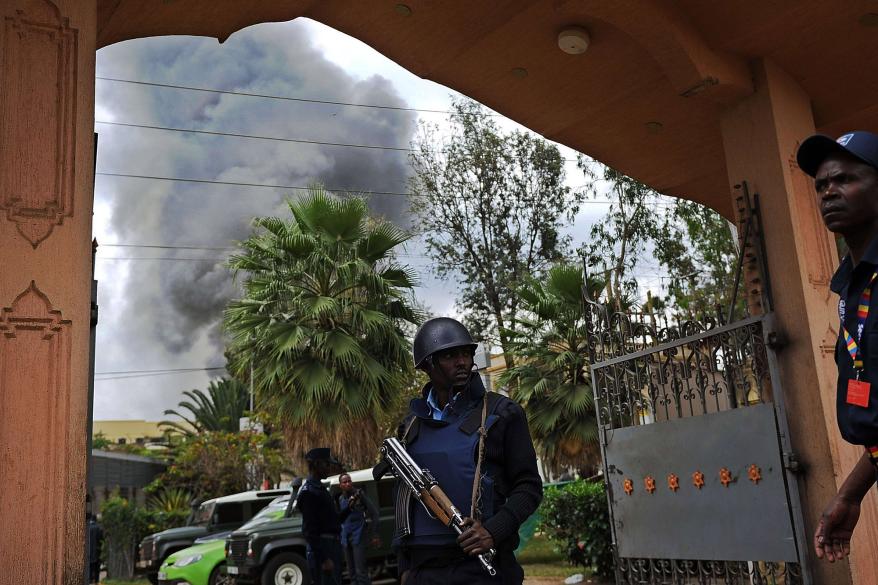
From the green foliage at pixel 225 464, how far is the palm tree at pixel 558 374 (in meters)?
12.9

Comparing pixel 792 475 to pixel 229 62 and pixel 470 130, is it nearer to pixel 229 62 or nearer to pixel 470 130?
pixel 470 130

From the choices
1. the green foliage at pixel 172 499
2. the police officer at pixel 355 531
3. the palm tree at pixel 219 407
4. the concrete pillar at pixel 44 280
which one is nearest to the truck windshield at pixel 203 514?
the police officer at pixel 355 531

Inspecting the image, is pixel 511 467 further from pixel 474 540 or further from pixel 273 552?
pixel 273 552

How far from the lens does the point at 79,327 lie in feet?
13.1

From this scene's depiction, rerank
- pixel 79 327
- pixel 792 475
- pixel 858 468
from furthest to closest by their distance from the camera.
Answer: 1. pixel 792 475
2. pixel 79 327
3. pixel 858 468

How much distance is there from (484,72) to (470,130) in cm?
1745

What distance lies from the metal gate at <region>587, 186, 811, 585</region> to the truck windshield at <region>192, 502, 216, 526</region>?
1171 cm

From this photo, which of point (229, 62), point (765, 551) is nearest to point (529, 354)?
point (765, 551)

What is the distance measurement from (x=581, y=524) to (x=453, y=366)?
981 centimetres

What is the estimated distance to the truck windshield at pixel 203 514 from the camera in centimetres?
1694

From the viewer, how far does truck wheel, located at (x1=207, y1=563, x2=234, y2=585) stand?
47.0ft

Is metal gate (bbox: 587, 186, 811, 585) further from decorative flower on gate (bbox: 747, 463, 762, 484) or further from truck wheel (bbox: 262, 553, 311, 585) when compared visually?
truck wheel (bbox: 262, 553, 311, 585)

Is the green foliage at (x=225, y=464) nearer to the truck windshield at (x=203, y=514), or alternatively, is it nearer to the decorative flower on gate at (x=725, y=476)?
the truck windshield at (x=203, y=514)

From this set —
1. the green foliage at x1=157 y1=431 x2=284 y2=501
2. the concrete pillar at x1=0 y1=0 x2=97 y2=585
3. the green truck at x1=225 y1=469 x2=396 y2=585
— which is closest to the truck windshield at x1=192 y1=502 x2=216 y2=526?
the green truck at x1=225 y1=469 x2=396 y2=585
